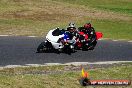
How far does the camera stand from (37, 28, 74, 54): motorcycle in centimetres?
2219

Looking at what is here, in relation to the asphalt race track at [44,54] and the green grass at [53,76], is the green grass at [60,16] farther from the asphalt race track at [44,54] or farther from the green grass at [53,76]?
the green grass at [53,76]

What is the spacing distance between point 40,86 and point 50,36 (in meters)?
7.05

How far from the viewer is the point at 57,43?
22.2 metres

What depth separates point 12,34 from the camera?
89.2ft

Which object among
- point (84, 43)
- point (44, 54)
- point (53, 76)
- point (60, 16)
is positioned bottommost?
point (60, 16)

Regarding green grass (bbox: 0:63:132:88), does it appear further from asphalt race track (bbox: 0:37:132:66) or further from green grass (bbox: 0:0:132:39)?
green grass (bbox: 0:0:132:39)

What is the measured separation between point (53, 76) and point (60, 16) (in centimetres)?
2150

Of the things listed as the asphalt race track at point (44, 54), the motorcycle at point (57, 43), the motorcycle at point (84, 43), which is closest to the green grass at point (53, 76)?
the asphalt race track at point (44, 54)

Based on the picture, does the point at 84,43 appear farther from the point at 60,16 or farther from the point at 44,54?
the point at 60,16

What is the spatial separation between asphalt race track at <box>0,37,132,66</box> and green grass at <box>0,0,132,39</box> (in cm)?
312

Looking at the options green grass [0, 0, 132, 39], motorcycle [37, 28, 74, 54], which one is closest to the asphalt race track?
motorcycle [37, 28, 74, 54]

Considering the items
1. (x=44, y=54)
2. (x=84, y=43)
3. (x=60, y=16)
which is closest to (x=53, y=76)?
(x=44, y=54)

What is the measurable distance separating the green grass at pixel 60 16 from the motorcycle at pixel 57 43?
5.44 metres

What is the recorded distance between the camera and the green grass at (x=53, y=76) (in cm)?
1577
